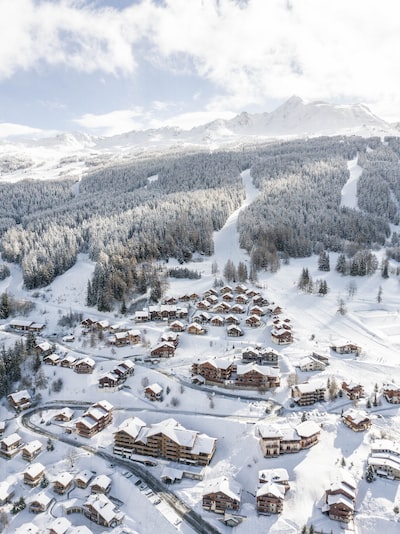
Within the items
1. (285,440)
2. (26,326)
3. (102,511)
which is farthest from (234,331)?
(26,326)

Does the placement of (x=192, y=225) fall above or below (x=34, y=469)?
above

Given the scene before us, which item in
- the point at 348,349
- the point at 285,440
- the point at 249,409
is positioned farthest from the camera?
the point at 348,349

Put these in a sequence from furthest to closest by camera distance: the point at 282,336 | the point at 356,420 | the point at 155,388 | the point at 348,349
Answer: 1. the point at 282,336
2. the point at 348,349
3. the point at 155,388
4. the point at 356,420

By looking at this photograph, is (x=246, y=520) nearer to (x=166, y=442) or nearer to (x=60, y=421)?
(x=166, y=442)

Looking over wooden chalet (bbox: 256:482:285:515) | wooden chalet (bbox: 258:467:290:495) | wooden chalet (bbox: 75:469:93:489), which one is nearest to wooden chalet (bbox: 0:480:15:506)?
wooden chalet (bbox: 75:469:93:489)

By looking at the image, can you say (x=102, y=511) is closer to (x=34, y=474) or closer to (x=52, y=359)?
(x=34, y=474)

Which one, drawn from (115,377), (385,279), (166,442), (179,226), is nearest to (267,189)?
(179,226)
